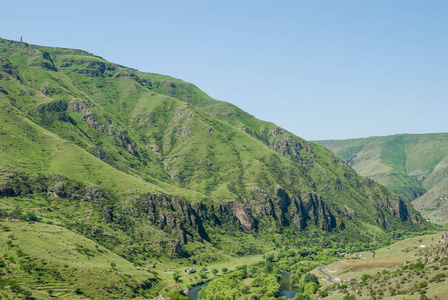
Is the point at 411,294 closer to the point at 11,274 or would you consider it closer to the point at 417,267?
the point at 417,267

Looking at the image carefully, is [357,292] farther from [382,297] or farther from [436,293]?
[436,293]

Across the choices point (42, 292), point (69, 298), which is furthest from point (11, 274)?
point (69, 298)

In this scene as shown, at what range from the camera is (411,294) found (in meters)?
137

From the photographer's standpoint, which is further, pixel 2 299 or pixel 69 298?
pixel 69 298

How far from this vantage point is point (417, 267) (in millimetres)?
164875

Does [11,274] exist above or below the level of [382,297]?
below

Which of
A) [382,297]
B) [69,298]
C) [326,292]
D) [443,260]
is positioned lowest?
[69,298]

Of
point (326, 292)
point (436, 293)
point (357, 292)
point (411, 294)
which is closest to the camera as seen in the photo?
point (436, 293)

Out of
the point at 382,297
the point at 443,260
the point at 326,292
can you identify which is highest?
the point at 443,260

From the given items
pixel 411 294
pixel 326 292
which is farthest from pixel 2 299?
pixel 411 294

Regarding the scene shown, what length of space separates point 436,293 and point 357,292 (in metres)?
38.3

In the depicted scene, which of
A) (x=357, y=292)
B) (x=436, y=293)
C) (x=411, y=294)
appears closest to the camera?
(x=436, y=293)

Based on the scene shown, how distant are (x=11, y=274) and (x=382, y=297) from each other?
6781 inches

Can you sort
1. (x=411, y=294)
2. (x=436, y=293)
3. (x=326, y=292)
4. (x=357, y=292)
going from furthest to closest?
(x=326, y=292)
(x=357, y=292)
(x=411, y=294)
(x=436, y=293)
